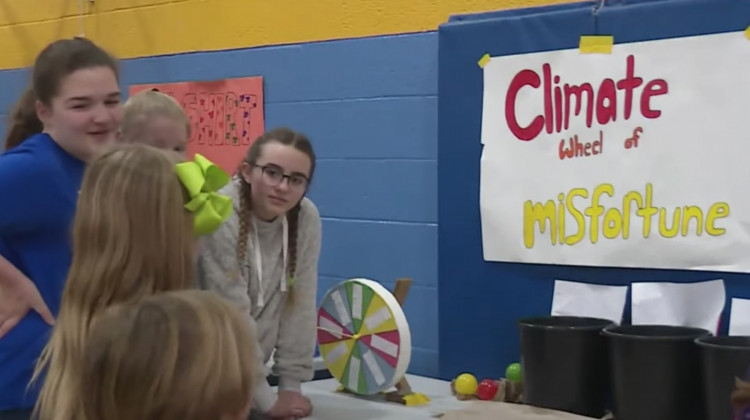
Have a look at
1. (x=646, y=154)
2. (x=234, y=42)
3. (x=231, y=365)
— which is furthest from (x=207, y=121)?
(x=231, y=365)

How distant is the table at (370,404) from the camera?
6.86 ft

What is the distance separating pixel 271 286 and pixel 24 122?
61cm

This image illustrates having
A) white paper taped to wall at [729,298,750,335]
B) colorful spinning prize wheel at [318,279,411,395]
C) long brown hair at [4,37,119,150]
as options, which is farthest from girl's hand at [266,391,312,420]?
white paper taped to wall at [729,298,750,335]

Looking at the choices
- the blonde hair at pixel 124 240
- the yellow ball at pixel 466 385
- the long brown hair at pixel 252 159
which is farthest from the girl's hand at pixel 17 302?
the yellow ball at pixel 466 385

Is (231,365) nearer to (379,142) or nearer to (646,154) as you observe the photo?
(646,154)

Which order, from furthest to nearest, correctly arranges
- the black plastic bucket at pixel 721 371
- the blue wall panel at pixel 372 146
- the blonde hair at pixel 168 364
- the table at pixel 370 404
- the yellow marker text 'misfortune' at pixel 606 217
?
the blue wall panel at pixel 372 146 < the table at pixel 370 404 < the yellow marker text 'misfortune' at pixel 606 217 < the black plastic bucket at pixel 721 371 < the blonde hair at pixel 168 364

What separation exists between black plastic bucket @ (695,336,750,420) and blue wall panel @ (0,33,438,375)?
2.74ft

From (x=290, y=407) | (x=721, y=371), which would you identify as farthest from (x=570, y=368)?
(x=290, y=407)

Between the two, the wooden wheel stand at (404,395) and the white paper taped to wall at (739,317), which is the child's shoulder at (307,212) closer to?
the wooden wheel stand at (404,395)

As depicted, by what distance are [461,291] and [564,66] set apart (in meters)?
0.57

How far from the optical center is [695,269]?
2000 mm

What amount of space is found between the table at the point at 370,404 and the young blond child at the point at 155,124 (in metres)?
0.63

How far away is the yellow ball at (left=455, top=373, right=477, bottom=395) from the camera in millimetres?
2215

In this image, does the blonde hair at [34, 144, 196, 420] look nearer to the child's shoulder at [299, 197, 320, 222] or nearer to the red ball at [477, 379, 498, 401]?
the child's shoulder at [299, 197, 320, 222]
